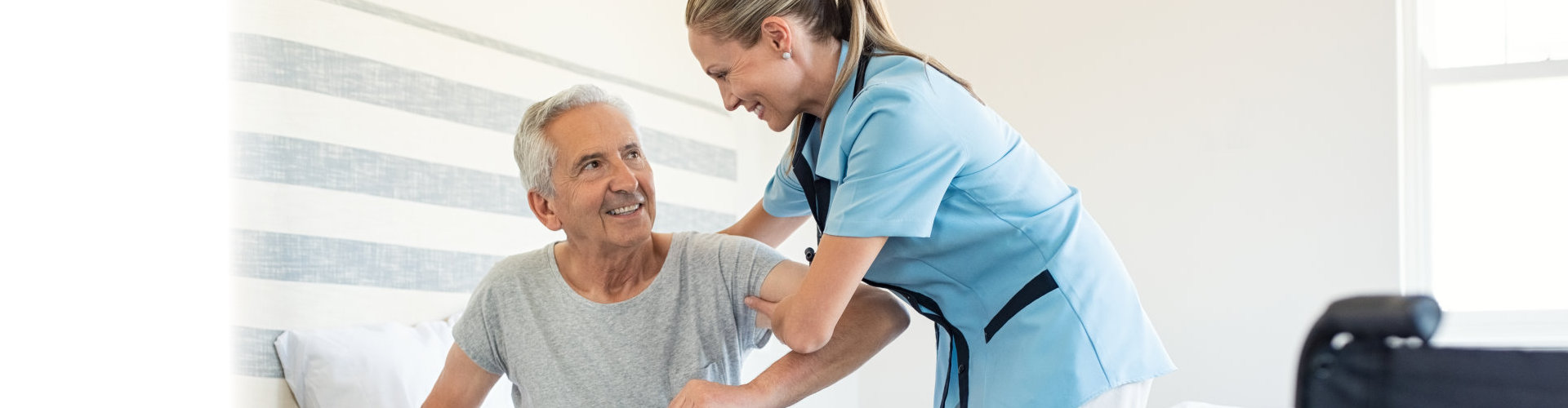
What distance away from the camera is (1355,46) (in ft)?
11.8

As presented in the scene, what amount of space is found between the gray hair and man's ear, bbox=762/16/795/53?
0.41m

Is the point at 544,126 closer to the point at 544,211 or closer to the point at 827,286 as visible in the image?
the point at 544,211

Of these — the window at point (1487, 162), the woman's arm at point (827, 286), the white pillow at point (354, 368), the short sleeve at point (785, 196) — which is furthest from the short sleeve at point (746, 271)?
the window at point (1487, 162)

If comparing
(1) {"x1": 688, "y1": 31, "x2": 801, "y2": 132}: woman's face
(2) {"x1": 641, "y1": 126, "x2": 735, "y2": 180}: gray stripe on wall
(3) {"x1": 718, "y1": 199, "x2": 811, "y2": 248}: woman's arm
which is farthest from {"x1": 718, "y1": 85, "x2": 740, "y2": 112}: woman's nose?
(2) {"x1": 641, "y1": 126, "x2": 735, "y2": 180}: gray stripe on wall

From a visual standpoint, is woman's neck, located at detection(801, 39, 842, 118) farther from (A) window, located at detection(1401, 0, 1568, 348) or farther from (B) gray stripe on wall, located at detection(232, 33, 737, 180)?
→ (A) window, located at detection(1401, 0, 1568, 348)

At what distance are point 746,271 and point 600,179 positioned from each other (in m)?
0.26

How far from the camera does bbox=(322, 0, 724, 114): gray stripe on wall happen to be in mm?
2264

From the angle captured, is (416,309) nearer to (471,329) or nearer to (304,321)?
(304,321)

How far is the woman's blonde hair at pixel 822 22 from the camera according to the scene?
Answer: 4.52 feet

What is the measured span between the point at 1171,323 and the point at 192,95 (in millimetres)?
3010

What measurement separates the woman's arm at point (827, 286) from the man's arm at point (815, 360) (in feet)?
0.47

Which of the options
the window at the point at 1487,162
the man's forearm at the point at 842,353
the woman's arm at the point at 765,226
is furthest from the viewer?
the window at the point at 1487,162

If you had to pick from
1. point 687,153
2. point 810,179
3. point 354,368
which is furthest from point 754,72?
point 687,153

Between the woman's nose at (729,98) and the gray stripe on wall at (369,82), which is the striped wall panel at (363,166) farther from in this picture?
the woman's nose at (729,98)
